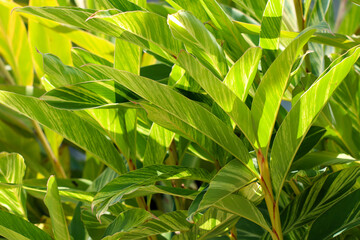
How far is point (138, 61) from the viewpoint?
1.84ft

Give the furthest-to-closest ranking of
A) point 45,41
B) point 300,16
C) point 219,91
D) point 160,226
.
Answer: point 45,41 < point 300,16 < point 160,226 < point 219,91

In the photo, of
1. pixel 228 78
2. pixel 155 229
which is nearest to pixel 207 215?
pixel 155 229

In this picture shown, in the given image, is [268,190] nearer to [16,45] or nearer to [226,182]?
[226,182]

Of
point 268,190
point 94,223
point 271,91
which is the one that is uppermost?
point 271,91

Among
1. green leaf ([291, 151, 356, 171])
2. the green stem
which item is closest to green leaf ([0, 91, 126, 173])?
green leaf ([291, 151, 356, 171])

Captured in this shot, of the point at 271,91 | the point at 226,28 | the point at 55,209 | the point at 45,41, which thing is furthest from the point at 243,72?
the point at 45,41

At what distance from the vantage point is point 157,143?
1.90 ft

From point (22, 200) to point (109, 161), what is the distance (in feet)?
0.41

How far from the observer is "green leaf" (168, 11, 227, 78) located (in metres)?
0.40

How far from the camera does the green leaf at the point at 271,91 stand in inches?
16.1

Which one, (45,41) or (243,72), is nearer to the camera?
(243,72)

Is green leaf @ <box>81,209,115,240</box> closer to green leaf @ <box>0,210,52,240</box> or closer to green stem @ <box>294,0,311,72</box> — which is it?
green leaf @ <box>0,210,52,240</box>

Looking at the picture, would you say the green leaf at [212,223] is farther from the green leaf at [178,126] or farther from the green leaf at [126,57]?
the green leaf at [126,57]

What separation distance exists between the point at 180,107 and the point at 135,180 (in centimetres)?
9
